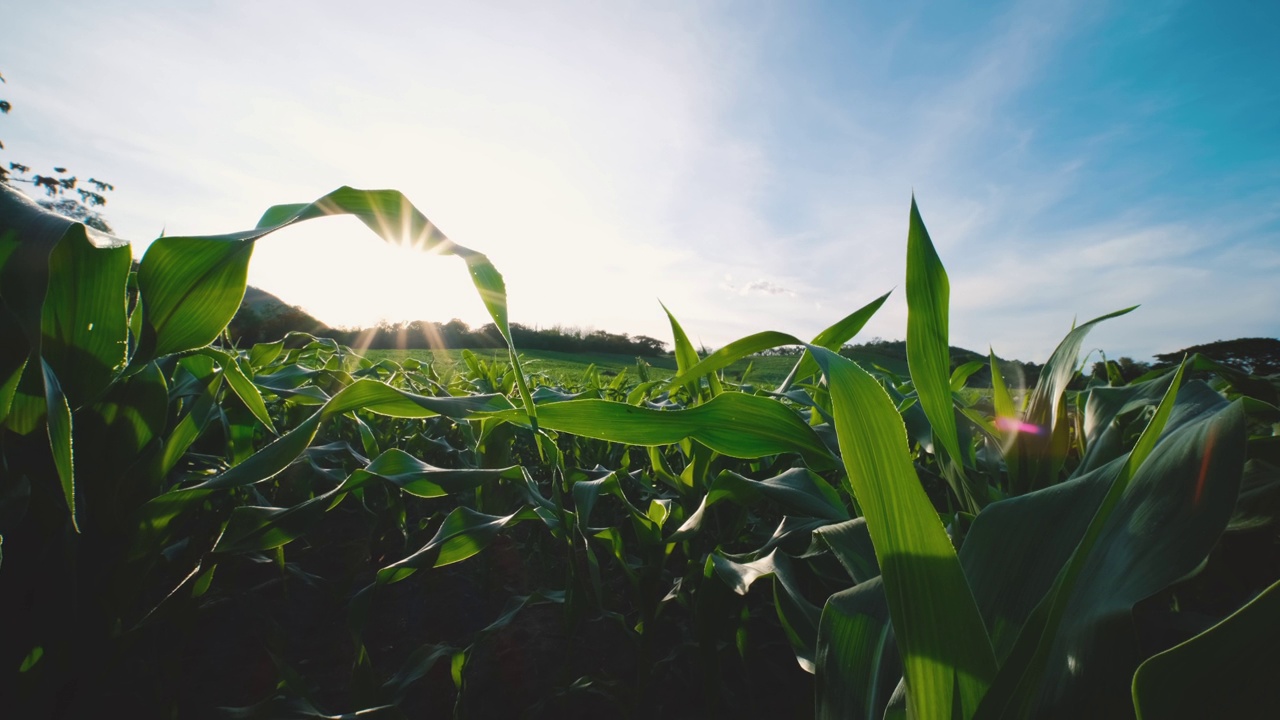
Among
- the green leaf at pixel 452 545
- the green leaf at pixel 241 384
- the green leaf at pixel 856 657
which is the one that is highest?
the green leaf at pixel 241 384

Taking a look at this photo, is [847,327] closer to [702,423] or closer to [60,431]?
[702,423]

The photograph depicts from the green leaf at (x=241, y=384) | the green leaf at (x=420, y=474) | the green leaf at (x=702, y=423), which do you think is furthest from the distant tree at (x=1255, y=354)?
the green leaf at (x=241, y=384)

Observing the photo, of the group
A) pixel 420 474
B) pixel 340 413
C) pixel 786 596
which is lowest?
pixel 786 596

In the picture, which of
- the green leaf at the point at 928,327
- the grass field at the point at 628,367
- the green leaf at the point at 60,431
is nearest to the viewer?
the green leaf at the point at 60,431

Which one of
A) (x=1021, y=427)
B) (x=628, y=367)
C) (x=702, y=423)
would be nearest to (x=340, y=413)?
(x=702, y=423)

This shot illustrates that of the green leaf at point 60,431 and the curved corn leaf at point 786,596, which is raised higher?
the green leaf at point 60,431

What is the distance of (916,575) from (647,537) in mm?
600

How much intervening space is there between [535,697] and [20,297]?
899 millimetres

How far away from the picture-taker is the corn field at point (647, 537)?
37 cm

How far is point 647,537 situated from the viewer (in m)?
0.92

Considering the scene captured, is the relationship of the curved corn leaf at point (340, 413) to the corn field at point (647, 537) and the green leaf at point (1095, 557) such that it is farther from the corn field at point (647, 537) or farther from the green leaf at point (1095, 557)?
the green leaf at point (1095, 557)

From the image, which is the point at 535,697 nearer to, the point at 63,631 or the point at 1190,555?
the point at 63,631

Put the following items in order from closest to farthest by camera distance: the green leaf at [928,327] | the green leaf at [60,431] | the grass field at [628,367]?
the green leaf at [60,431] < the green leaf at [928,327] < the grass field at [628,367]

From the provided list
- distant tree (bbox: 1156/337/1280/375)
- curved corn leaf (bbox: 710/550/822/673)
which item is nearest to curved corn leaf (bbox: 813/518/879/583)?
curved corn leaf (bbox: 710/550/822/673)
